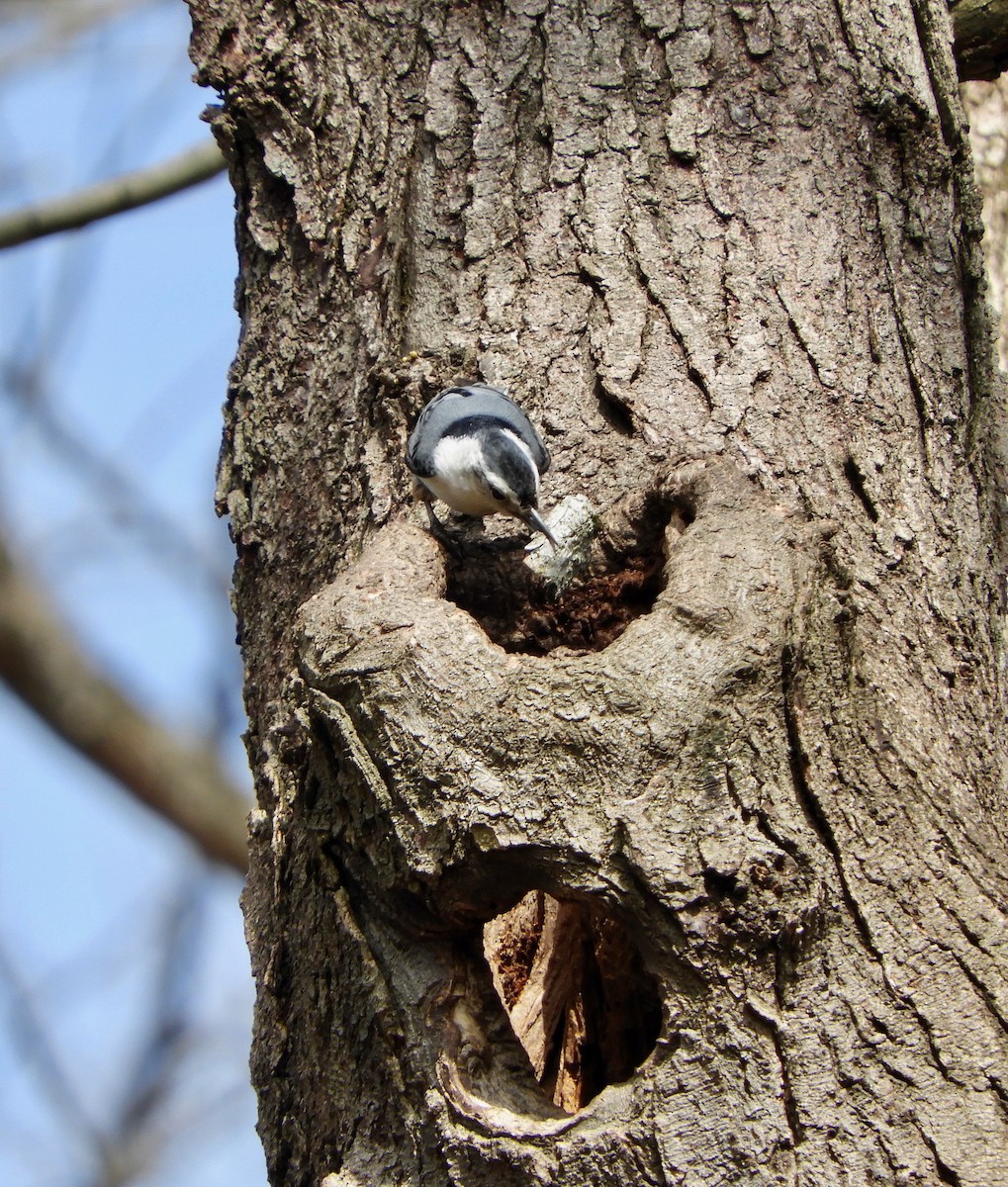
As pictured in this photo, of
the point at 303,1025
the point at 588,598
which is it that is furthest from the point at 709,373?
the point at 303,1025

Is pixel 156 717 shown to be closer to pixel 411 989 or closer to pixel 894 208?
pixel 411 989

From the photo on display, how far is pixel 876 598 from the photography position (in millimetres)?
1773

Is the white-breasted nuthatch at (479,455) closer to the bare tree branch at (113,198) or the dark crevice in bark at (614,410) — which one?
the dark crevice in bark at (614,410)

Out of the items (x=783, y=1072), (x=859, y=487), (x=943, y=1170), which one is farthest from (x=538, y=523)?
(x=943, y=1170)

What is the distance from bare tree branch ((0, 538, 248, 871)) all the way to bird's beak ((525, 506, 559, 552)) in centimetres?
155

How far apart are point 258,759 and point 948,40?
1659 mm

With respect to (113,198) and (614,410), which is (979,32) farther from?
(113,198)

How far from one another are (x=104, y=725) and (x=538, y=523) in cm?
161

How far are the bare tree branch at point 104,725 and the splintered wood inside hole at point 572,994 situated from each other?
1.56m

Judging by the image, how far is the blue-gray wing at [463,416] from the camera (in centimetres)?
199

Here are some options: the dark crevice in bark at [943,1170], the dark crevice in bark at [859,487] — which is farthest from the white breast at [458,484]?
the dark crevice in bark at [943,1170]

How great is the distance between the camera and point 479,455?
6.89 ft

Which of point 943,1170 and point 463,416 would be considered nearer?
point 943,1170

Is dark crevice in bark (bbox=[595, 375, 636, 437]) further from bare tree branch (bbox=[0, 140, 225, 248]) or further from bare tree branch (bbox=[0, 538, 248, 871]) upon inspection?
bare tree branch (bbox=[0, 538, 248, 871])
